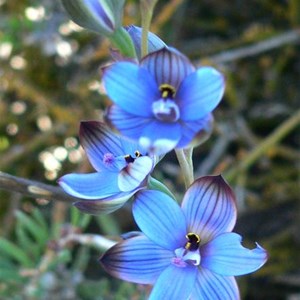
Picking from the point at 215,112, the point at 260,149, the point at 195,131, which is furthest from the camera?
the point at 215,112

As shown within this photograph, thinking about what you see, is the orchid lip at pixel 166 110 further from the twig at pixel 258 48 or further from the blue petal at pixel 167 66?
the twig at pixel 258 48

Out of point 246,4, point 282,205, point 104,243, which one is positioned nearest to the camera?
point 104,243

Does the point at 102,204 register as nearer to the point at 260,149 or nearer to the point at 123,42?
the point at 123,42

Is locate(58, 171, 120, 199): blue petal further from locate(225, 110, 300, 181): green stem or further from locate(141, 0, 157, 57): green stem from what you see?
locate(225, 110, 300, 181): green stem

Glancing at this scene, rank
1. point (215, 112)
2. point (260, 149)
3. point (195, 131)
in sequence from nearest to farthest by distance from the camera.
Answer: point (195, 131) < point (260, 149) < point (215, 112)

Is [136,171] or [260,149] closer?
[136,171]

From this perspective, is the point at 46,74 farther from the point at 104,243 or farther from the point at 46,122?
the point at 104,243

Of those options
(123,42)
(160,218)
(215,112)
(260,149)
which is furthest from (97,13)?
(215,112)

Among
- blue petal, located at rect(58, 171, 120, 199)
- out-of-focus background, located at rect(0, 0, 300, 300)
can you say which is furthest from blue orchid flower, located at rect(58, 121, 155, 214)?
out-of-focus background, located at rect(0, 0, 300, 300)

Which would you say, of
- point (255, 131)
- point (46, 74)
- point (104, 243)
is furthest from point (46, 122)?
point (104, 243)
